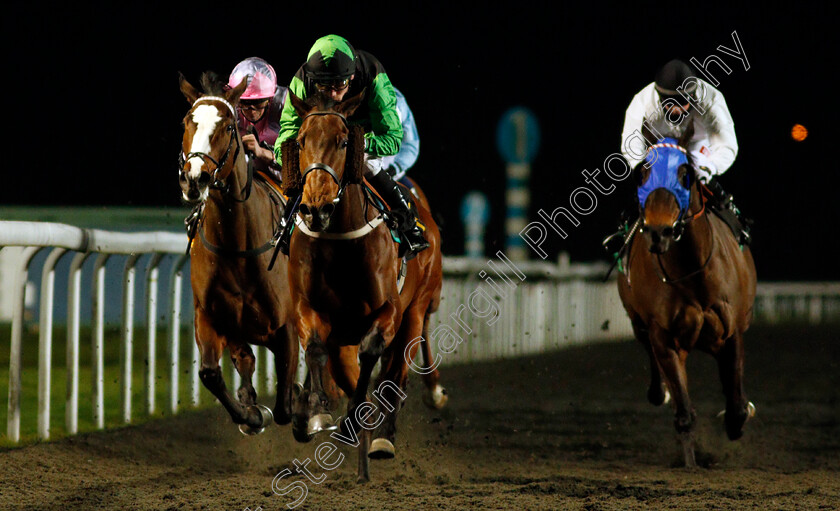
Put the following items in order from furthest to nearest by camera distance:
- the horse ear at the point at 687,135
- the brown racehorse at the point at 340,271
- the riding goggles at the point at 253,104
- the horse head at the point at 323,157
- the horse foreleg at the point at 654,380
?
1. the horse foreleg at the point at 654,380
2. the horse ear at the point at 687,135
3. the riding goggles at the point at 253,104
4. the brown racehorse at the point at 340,271
5. the horse head at the point at 323,157

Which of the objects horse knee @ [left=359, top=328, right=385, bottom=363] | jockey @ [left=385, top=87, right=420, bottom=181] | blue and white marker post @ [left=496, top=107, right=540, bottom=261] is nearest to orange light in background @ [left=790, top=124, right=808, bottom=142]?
jockey @ [left=385, top=87, right=420, bottom=181]

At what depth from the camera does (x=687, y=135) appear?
19.4 feet

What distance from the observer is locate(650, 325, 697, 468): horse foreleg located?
5277 mm

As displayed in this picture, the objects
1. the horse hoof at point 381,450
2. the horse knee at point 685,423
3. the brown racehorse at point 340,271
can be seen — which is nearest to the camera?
the brown racehorse at point 340,271

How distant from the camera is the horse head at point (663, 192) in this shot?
17.1 feet

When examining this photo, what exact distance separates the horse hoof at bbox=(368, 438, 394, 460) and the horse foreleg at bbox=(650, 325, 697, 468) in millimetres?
1489

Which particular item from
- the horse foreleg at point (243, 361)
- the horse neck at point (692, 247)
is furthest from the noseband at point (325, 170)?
the horse neck at point (692, 247)

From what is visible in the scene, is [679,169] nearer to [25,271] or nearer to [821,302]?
[25,271]

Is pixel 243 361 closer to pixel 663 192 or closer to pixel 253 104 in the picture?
pixel 253 104

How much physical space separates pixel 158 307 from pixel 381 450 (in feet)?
33.6

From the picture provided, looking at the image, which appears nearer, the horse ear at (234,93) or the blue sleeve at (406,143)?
the horse ear at (234,93)

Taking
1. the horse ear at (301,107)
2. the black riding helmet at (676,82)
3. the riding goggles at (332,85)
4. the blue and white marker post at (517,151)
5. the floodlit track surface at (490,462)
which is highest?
the blue and white marker post at (517,151)

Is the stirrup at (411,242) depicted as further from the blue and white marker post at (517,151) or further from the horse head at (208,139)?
the blue and white marker post at (517,151)

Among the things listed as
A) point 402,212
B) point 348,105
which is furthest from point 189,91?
point 402,212
